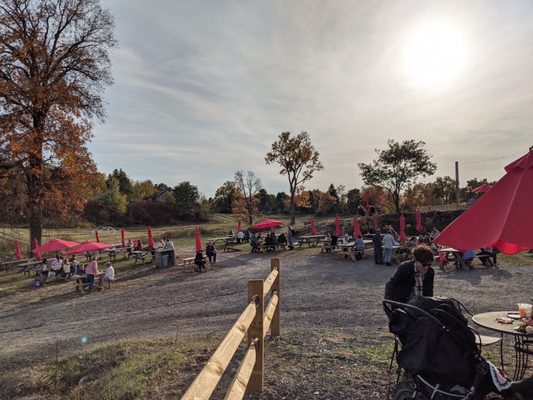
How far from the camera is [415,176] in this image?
2944 centimetres

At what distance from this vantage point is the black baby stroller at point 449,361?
10.4 ft

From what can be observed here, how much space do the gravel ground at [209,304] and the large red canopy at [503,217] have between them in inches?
113

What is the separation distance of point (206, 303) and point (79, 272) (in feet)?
31.2

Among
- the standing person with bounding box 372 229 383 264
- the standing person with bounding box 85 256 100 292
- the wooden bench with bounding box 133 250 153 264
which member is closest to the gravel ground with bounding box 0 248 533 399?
the standing person with bounding box 372 229 383 264

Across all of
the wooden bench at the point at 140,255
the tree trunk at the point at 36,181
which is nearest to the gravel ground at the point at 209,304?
the wooden bench at the point at 140,255

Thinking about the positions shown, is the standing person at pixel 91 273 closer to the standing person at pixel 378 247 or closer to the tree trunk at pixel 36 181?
the tree trunk at pixel 36 181

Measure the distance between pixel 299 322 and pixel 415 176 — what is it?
24.7m

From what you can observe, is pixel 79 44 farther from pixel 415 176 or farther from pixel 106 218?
pixel 106 218

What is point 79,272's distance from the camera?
17.3 metres

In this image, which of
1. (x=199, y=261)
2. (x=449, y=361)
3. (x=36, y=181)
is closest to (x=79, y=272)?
(x=199, y=261)

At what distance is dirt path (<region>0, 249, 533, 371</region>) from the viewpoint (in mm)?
8250

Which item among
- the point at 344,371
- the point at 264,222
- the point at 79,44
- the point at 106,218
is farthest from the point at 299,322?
the point at 106,218

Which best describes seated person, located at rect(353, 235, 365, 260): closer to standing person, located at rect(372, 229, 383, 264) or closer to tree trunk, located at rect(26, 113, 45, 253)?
standing person, located at rect(372, 229, 383, 264)

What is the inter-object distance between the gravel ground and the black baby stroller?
A: 2.41 metres
